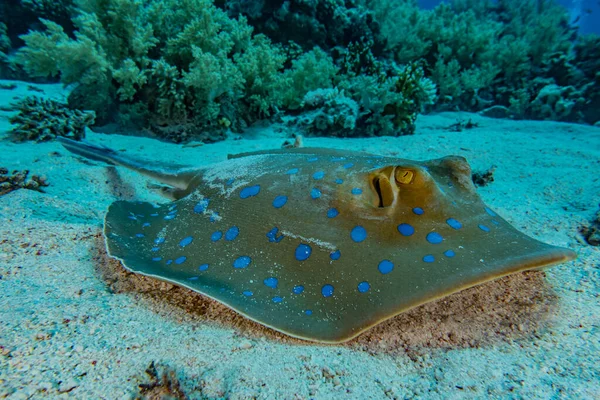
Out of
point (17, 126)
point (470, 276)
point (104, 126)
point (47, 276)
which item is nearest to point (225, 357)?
point (470, 276)

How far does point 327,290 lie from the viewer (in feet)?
5.98

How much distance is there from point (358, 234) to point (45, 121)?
6.36m

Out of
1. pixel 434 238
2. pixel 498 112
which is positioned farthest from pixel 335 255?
pixel 498 112

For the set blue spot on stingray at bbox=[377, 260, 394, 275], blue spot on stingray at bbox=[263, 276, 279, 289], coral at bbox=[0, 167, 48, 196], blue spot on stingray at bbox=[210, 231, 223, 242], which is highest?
blue spot on stingray at bbox=[377, 260, 394, 275]

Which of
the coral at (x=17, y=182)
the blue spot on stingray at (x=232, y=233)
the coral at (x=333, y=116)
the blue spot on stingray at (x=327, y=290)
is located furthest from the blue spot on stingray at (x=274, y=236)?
the coral at (x=333, y=116)

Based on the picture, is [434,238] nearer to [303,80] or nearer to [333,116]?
[333,116]

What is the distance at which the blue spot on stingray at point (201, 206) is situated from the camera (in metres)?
2.83

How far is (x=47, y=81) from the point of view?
9.25m

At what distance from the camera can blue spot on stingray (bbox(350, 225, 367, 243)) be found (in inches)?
81.0

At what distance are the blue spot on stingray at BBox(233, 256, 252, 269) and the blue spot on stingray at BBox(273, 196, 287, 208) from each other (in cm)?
52

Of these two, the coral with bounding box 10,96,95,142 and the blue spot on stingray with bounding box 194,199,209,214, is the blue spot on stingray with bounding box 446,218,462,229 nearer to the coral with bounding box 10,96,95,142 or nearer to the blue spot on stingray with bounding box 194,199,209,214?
the blue spot on stingray with bounding box 194,199,209,214

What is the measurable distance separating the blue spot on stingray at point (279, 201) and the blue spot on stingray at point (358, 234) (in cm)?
66

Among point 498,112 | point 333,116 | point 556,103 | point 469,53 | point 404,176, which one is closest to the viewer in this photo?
point 404,176

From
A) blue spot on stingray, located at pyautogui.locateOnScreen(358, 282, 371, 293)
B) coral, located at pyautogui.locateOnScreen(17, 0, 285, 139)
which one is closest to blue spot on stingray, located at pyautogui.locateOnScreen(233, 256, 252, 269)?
blue spot on stingray, located at pyautogui.locateOnScreen(358, 282, 371, 293)
